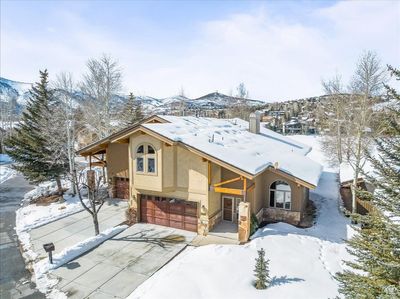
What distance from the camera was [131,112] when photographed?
37.2 metres

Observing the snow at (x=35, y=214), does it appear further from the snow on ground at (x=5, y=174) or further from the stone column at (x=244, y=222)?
the snow on ground at (x=5, y=174)

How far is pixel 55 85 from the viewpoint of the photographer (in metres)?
→ 23.6

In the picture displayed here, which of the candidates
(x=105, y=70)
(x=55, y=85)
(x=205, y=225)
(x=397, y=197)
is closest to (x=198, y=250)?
(x=205, y=225)

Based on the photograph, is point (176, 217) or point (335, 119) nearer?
point (176, 217)

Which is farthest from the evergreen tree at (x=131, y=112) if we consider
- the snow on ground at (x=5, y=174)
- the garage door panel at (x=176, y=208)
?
the garage door panel at (x=176, y=208)

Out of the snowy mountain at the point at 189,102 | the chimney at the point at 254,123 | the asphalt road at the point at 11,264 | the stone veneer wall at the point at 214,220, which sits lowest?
the asphalt road at the point at 11,264

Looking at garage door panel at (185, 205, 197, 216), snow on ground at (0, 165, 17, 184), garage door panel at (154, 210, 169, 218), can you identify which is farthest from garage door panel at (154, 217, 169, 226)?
snow on ground at (0, 165, 17, 184)

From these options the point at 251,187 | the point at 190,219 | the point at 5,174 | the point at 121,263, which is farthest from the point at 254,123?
the point at 5,174

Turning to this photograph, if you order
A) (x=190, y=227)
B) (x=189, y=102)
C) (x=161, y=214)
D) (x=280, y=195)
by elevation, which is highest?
(x=189, y=102)

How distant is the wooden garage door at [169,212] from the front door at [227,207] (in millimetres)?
2047

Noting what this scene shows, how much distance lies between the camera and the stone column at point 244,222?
1410 cm

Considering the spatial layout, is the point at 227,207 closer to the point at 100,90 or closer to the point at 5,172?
the point at 100,90

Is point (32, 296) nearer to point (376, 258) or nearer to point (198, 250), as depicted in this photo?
point (198, 250)

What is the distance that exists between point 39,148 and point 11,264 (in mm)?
11768
